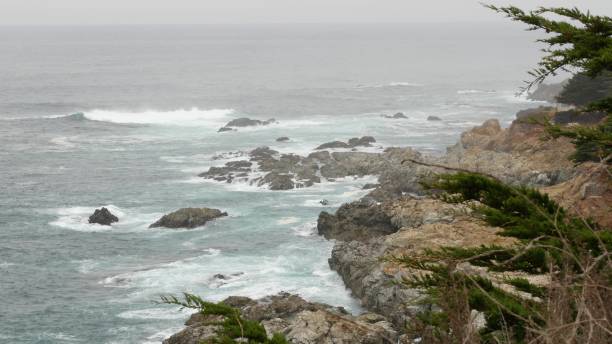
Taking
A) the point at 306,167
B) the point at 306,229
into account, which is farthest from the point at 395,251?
the point at 306,167

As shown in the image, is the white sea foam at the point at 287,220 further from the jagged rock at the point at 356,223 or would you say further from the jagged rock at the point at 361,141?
the jagged rock at the point at 361,141

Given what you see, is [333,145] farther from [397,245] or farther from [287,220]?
[397,245]

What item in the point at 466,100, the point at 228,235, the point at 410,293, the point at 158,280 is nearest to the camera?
the point at 410,293

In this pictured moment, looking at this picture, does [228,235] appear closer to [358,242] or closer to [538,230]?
[358,242]

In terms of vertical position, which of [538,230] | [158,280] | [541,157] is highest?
[538,230]

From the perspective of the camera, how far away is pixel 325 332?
24.7 m

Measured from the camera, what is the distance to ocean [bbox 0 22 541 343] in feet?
114

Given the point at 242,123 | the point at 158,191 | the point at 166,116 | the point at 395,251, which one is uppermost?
the point at 166,116

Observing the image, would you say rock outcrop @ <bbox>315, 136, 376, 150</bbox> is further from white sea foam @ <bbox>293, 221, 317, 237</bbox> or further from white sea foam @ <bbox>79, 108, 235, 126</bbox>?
white sea foam @ <bbox>79, 108, 235, 126</bbox>

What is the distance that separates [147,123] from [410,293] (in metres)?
70.4

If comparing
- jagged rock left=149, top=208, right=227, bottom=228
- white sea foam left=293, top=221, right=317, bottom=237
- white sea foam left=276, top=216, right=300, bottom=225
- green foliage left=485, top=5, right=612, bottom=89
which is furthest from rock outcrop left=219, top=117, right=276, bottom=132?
green foliage left=485, top=5, right=612, bottom=89

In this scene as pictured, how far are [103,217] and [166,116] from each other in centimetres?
5362

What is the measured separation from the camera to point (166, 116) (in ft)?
330

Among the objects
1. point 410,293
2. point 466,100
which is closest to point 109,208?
point 410,293
